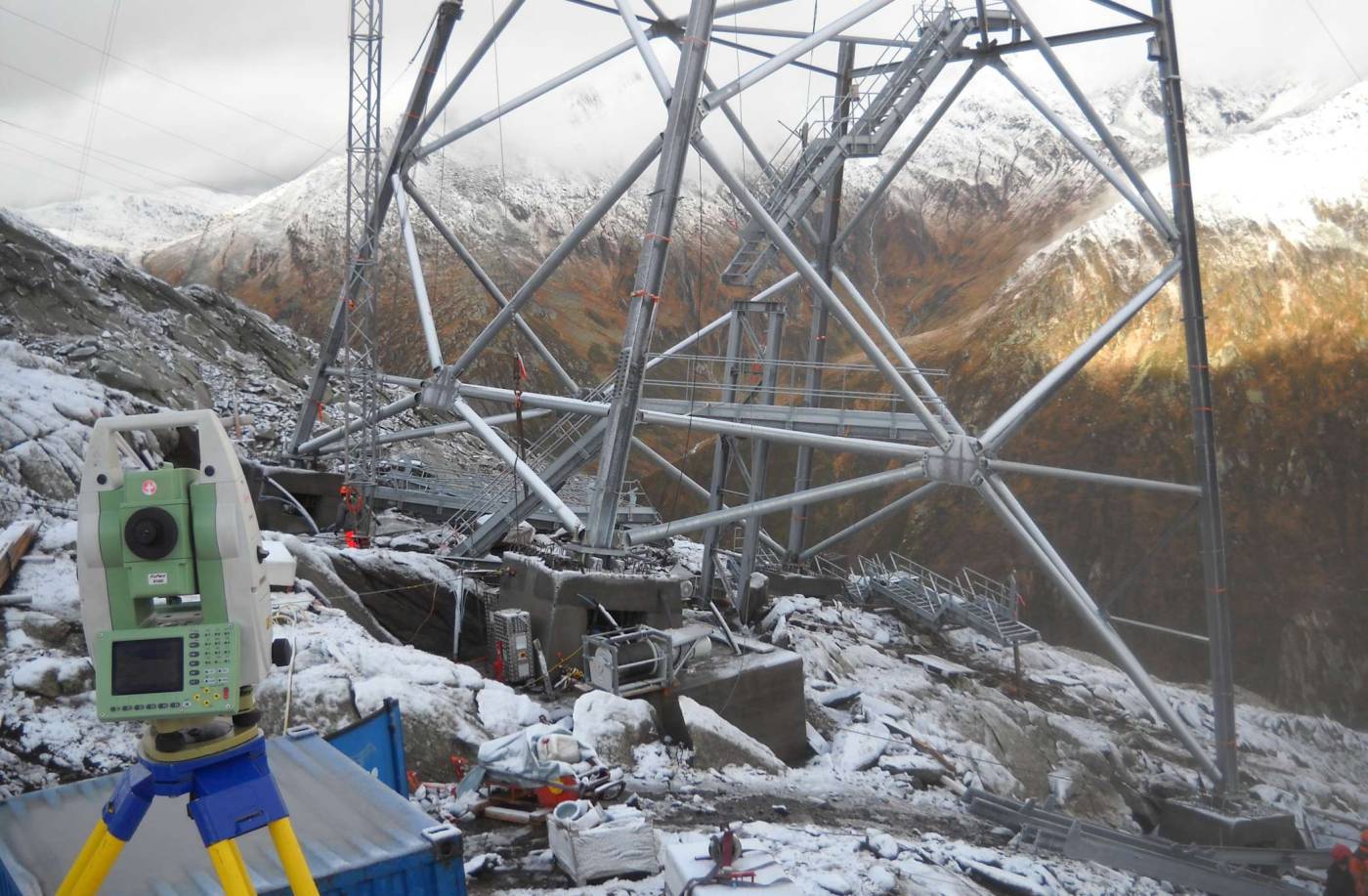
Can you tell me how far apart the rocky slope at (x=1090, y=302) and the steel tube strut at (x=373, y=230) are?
5434mm

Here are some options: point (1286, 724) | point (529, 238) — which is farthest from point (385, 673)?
point (529, 238)

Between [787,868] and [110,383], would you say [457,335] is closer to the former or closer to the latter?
[110,383]

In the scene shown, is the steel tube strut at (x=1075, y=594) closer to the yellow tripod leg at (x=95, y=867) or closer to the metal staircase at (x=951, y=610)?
the metal staircase at (x=951, y=610)

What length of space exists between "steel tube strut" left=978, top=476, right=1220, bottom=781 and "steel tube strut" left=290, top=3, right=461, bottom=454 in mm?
10591

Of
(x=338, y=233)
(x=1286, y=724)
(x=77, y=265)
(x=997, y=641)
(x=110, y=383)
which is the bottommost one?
(x=1286, y=724)

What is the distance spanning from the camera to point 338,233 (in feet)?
141

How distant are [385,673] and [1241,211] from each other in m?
35.3

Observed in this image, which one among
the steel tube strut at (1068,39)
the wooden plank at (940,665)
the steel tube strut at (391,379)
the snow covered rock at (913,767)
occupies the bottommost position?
the wooden plank at (940,665)

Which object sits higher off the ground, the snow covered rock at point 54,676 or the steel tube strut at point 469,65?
the steel tube strut at point 469,65

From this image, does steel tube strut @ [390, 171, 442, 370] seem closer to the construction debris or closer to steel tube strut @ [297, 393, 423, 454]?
steel tube strut @ [297, 393, 423, 454]

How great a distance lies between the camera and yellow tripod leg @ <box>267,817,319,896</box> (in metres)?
3.36

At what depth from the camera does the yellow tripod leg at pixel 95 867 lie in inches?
136

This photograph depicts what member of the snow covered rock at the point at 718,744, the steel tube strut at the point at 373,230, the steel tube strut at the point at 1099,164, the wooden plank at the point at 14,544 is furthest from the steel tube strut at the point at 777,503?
the steel tube strut at the point at 373,230

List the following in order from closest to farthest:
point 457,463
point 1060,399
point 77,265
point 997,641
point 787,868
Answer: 1. point 787,868
2. point 997,641
3. point 77,265
4. point 457,463
5. point 1060,399
